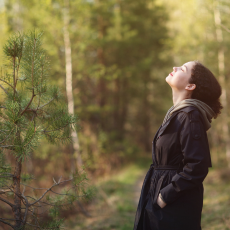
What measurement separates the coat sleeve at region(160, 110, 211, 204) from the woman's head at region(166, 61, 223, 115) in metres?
0.29

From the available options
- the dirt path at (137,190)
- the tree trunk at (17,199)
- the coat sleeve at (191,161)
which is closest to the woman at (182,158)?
the coat sleeve at (191,161)

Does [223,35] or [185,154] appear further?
[223,35]

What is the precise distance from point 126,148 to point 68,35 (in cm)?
845

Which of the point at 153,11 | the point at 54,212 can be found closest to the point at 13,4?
the point at 153,11

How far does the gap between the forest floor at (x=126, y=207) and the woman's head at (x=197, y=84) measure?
10.1 feet

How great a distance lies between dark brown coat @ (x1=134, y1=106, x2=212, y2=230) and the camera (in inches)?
77.3

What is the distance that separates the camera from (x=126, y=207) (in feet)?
22.6

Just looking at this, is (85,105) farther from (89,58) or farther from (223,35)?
(223,35)

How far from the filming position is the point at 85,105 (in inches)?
500

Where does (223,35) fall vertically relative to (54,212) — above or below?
above

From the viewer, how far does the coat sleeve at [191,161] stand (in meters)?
1.95

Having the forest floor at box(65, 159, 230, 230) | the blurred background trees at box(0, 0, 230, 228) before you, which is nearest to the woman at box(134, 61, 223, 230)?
the forest floor at box(65, 159, 230, 230)

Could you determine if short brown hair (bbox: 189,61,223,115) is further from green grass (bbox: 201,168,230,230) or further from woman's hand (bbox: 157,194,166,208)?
green grass (bbox: 201,168,230,230)

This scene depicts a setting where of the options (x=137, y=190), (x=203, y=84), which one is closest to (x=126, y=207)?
(x=137, y=190)
